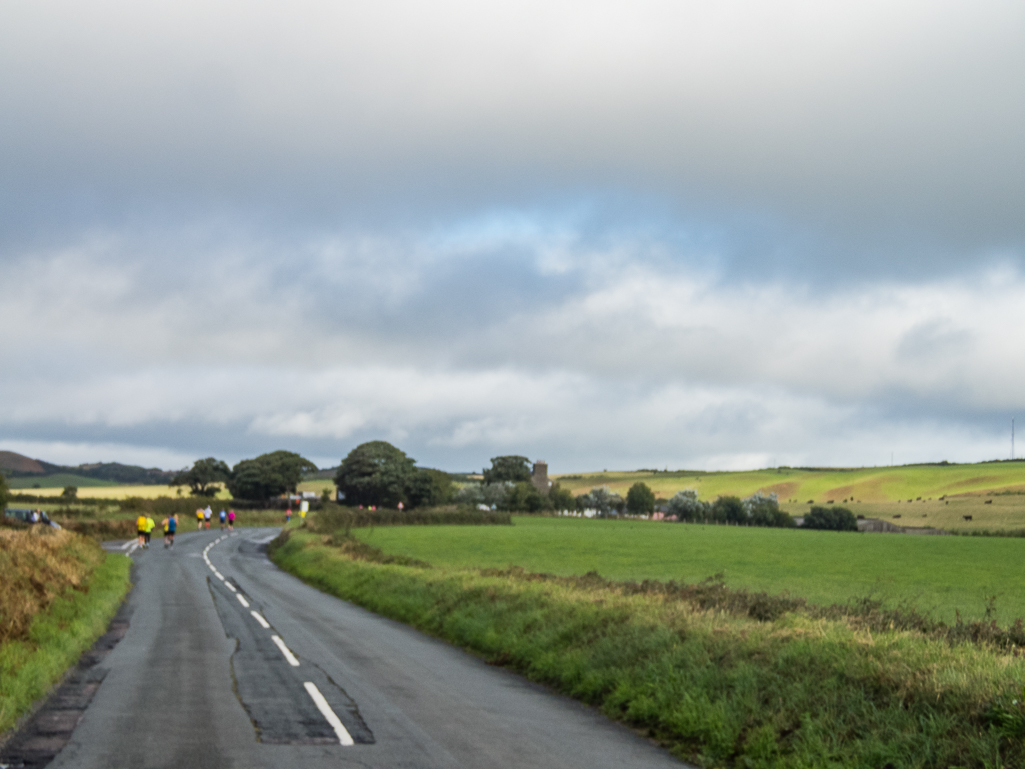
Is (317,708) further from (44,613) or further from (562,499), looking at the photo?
(562,499)


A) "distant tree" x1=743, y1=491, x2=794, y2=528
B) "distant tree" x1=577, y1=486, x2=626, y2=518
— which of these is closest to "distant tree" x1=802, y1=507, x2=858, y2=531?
"distant tree" x1=743, y1=491, x2=794, y2=528

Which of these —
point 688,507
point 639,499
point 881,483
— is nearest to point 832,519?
point 881,483

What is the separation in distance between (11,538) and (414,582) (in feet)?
37.6

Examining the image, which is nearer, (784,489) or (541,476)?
(784,489)

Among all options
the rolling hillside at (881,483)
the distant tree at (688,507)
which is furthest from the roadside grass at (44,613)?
the distant tree at (688,507)

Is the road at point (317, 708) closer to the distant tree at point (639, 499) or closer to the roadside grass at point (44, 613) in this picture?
the roadside grass at point (44, 613)

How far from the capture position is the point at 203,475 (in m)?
159

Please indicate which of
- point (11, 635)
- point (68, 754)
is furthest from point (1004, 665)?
point (11, 635)

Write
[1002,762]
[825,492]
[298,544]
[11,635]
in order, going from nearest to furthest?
[1002,762]
[11,635]
[298,544]
[825,492]

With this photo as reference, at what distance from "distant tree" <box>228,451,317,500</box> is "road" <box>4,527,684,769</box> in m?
125

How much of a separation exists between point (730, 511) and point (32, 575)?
12604cm

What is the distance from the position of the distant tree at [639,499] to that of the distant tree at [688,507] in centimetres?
1851

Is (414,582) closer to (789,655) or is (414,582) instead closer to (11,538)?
(11,538)

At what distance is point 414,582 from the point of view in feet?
82.7
